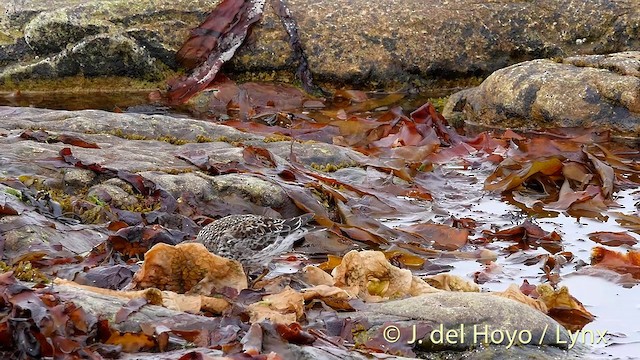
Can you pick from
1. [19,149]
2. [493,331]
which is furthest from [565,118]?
[493,331]

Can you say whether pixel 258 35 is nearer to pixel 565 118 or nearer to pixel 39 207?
pixel 565 118

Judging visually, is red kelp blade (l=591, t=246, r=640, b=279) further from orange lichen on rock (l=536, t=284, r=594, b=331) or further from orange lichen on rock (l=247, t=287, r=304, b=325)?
orange lichen on rock (l=247, t=287, r=304, b=325)

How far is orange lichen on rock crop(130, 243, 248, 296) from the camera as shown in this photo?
4.61m

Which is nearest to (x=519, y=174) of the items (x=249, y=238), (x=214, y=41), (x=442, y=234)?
(x=442, y=234)

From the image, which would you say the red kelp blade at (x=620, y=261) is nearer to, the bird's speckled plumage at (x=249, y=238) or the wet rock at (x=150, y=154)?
the bird's speckled plumage at (x=249, y=238)

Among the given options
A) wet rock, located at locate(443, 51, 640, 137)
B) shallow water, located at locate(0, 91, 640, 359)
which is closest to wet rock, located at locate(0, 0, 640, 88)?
wet rock, located at locate(443, 51, 640, 137)

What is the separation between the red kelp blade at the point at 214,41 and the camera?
1171cm

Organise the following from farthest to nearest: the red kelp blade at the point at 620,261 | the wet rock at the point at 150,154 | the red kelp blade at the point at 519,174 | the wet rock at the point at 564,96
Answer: the wet rock at the point at 564,96 < the red kelp blade at the point at 519,174 < the wet rock at the point at 150,154 < the red kelp blade at the point at 620,261

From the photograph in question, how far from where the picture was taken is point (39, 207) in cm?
579

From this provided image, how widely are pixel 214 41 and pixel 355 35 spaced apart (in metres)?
1.70

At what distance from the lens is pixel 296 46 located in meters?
12.1

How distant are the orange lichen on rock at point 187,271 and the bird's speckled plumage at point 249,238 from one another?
51 cm

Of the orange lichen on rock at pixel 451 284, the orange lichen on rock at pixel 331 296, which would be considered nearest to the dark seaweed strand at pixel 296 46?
the orange lichen on rock at pixel 451 284

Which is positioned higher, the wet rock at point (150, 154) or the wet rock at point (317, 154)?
the wet rock at point (150, 154)
